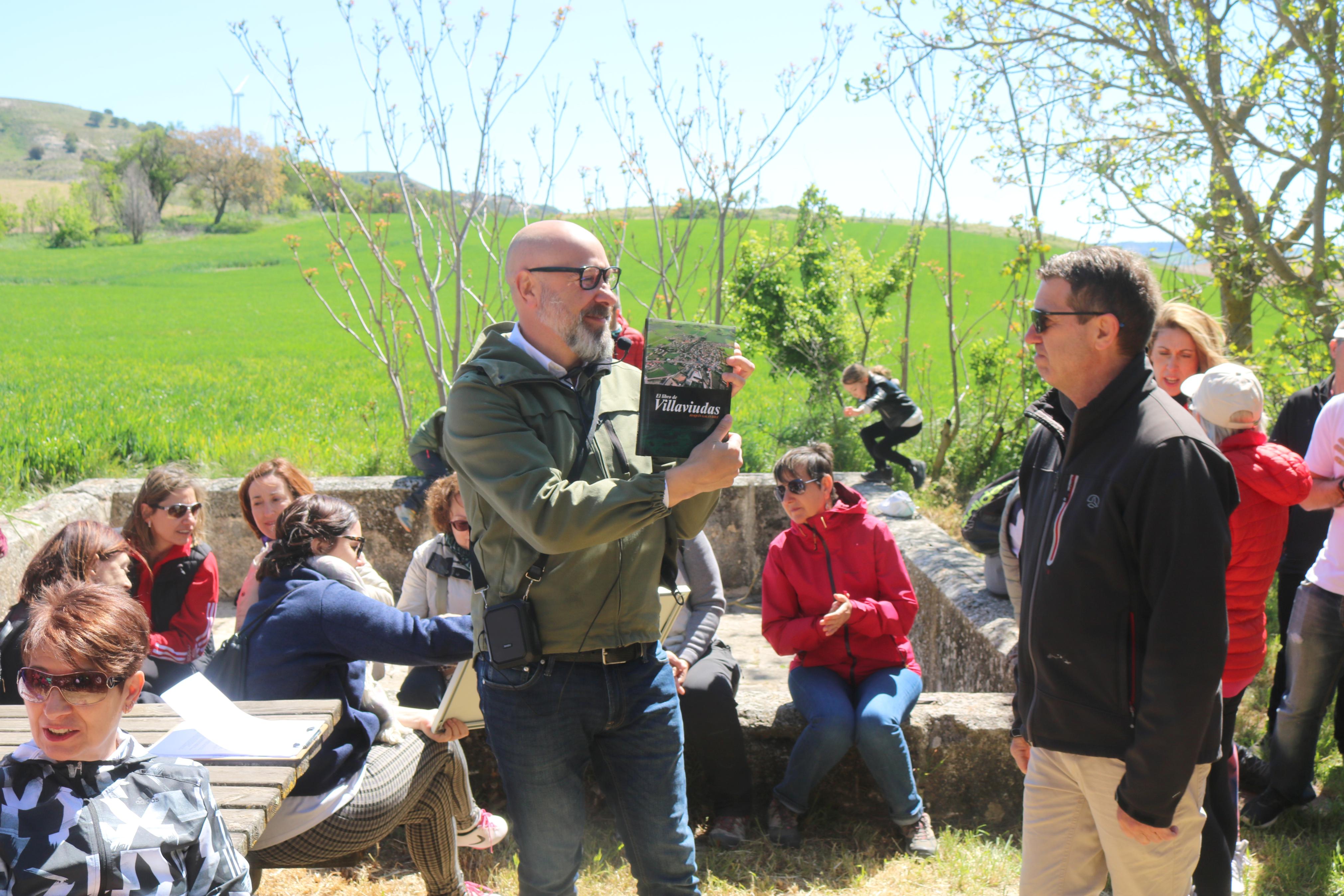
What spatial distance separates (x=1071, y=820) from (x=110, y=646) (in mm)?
2014

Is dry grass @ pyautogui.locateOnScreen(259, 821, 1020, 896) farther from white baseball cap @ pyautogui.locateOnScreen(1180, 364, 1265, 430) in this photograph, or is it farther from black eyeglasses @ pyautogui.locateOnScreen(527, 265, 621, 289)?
black eyeglasses @ pyautogui.locateOnScreen(527, 265, 621, 289)

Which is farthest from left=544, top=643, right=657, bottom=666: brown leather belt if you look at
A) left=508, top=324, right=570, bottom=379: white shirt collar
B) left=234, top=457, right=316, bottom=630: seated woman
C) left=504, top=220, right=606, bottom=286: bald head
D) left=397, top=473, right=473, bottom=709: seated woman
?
left=234, top=457, right=316, bottom=630: seated woman

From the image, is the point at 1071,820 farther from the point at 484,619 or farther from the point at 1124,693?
the point at 484,619

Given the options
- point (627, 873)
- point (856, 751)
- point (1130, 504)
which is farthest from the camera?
point (856, 751)

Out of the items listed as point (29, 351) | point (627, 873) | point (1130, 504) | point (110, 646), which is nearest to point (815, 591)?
point (627, 873)

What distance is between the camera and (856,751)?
3596 millimetres

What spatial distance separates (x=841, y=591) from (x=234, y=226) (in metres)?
72.5

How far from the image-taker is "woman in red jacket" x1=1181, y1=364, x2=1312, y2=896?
259cm

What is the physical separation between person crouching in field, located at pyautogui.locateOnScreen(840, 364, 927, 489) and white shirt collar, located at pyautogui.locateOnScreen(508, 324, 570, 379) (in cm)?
583

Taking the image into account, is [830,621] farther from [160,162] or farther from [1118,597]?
[160,162]

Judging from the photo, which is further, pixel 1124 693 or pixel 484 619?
pixel 484 619

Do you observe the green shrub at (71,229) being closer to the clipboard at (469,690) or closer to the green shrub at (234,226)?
the green shrub at (234,226)

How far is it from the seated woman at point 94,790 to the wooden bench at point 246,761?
12 cm

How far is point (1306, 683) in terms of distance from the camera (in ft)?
11.2
